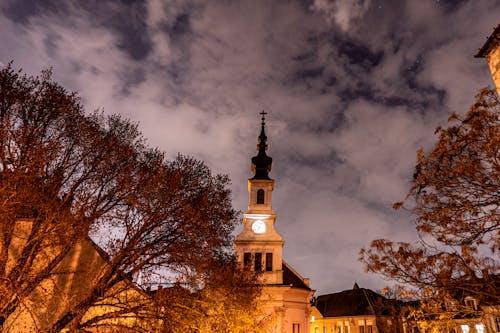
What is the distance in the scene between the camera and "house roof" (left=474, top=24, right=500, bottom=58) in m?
10.3

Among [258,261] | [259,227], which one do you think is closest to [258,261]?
[258,261]

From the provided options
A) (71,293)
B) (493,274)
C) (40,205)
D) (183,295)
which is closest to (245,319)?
(183,295)

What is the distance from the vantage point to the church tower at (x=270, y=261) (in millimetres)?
31766

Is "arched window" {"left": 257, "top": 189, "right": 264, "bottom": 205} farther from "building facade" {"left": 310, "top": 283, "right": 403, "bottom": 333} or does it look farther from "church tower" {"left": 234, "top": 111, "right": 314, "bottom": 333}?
"building facade" {"left": 310, "top": 283, "right": 403, "bottom": 333}

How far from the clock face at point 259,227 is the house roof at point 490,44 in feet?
88.7

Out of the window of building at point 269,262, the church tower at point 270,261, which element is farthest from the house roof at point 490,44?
the window of building at point 269,262

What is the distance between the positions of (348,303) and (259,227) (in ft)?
123

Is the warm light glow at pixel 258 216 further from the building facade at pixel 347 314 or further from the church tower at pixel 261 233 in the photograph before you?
the building facade at pixel 347 314

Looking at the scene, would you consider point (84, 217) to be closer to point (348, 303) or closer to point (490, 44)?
point (490, 44)

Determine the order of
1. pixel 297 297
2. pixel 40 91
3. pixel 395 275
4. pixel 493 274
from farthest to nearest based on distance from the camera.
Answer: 1. pixel 297 297
2. pixel 40 91
3. pixel 395 275
4. pixel 493 274

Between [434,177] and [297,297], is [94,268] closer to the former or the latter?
[434,177]

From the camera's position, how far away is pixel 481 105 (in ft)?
23.7

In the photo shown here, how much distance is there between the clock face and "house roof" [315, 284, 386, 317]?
3275cm

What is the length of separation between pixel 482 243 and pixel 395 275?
205 centimetres
